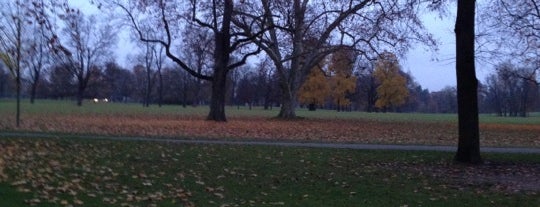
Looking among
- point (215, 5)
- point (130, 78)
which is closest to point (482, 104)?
point (130, 78)

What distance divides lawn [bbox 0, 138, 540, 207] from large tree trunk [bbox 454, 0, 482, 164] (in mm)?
986

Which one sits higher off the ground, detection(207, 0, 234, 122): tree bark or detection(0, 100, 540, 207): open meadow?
detection(207, 0, 234, 122): tree bark

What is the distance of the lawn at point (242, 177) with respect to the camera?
9469 mm

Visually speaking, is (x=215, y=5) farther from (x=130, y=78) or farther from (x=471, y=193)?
(x=130, y=78)

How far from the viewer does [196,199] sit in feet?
31.4

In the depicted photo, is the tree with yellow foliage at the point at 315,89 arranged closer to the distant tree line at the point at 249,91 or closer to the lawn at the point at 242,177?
the distant tree line at the point at 249,91

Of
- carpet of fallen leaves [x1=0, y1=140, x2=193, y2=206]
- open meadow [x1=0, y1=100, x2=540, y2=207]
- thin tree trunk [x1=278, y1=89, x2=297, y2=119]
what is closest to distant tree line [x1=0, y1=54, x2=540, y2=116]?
thin tree trunk [x1=278, y1=89, x2=297, y2=119]

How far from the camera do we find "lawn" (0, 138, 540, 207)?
9469mm

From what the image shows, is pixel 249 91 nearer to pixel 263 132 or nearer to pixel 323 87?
pixel 323 87

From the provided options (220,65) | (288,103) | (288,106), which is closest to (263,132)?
(220,65)

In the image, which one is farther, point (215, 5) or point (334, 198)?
point (215, 5)

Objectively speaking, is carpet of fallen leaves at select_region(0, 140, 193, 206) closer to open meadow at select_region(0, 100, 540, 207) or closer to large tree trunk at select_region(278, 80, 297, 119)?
open meadow at select_region(0, 100, 540, 207)

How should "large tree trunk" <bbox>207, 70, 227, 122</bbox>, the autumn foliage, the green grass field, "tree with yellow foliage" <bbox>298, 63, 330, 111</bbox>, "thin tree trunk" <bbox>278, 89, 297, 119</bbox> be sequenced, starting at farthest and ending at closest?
"tree with yellow foliage" <bbox>298, 63, 330, 111</bbox> → the autumn foliage → the green grass field → "thin tree trunk" <bbox>278, 89, 297, 119</bbox> → "large tree trunk" <bbox>207, 70, 227, 122</bbox>

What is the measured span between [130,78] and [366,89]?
197 feet
